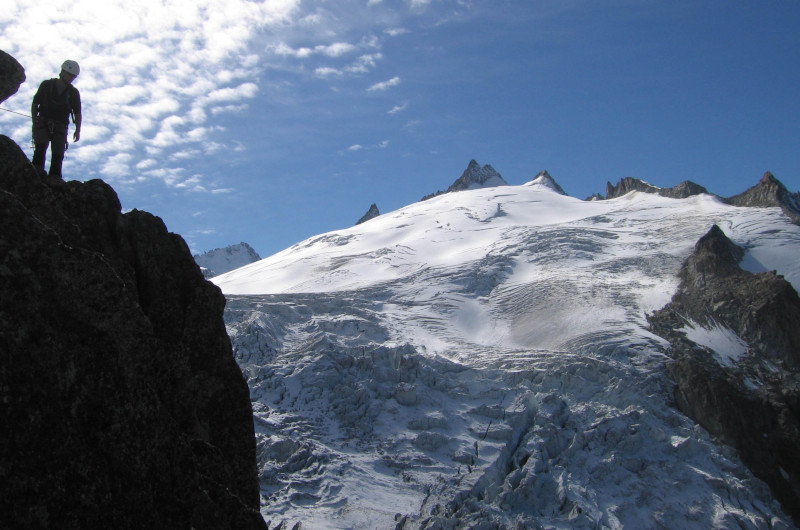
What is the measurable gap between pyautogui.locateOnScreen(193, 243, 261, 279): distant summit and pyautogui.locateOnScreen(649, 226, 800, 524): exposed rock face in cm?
10934

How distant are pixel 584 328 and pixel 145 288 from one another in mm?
33901

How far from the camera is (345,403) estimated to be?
3419 cm

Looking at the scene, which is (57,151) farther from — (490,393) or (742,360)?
(742,360)

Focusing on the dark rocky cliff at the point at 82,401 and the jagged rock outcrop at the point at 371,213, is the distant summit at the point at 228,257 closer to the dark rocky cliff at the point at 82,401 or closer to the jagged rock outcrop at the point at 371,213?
the jagged rock outcrop at the point at 371,213

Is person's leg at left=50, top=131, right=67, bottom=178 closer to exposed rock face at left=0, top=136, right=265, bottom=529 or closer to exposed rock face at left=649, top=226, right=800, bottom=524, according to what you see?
exposed rock face at left=0, top=136, right=265, bottom=529

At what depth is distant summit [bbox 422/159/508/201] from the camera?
103188 mm

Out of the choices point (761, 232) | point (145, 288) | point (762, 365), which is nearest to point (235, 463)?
point (145, 288)

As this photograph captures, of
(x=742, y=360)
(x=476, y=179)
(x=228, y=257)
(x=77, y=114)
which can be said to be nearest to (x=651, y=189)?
(x=476, y=179)

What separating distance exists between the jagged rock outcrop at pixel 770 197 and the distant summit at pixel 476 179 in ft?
129

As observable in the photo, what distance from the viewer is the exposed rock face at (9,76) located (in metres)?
9.31

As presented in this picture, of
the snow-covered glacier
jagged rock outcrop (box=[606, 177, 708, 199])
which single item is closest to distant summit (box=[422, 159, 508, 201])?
jagged rock outcrop (box=[606, 177, 708, 199])

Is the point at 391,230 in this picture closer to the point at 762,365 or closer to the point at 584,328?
the point at 584,328

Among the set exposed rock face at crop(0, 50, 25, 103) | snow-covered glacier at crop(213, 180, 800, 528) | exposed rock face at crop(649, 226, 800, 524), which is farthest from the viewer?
exposed rock face at crop(649, 226, 800, 524)

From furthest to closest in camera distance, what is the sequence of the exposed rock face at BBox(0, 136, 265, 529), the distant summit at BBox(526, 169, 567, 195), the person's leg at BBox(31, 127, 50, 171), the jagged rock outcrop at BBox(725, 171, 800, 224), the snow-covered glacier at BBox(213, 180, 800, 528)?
the distant summit at BBox(526, 169, 567, 195)
the jagged rock outcrop at BBox(725, 171, 800, 224)
the snow-covered glacier at BBox(213, 180, 800, 528)
the person's leg at BBox(31, 127, 50, 171)
the exposed rock face at BBox(0, 136, 265, 529)
